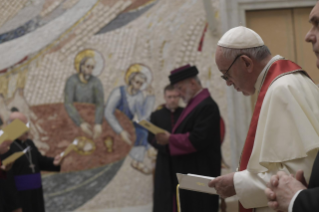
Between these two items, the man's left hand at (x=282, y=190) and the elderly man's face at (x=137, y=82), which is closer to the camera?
the man's left hand at (x=282, y=190)

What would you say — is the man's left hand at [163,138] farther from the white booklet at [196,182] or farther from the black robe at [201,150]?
the white booklet at [196,182]

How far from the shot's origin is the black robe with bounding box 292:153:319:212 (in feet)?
4.73

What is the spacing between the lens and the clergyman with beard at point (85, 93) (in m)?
6.04

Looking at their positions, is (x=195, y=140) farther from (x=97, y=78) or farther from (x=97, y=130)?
(x=97, y=78)

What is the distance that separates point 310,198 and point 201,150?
2751 mm

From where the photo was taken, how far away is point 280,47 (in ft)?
21.2

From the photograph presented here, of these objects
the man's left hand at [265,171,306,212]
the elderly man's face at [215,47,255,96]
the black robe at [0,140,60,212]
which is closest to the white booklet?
the elderly man's face at [215,47,255,96]

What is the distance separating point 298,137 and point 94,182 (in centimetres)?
439

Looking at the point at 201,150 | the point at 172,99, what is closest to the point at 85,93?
the point at 172,99

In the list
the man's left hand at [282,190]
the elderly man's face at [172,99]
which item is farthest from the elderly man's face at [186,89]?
the man's left hand at [282,190]

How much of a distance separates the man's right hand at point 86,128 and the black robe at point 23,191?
1.00 meters

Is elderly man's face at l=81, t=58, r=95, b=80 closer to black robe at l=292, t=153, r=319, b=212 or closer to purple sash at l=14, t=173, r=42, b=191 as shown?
Result: purple sash at l=14, t=173, r=42, b=191

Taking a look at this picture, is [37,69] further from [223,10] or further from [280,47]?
[280,47]

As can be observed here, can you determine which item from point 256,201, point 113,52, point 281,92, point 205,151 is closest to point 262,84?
point 281,92
